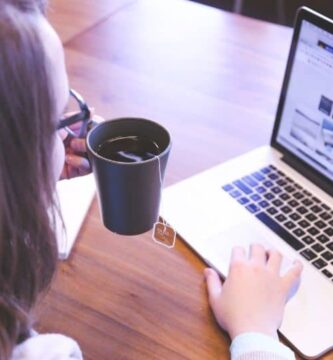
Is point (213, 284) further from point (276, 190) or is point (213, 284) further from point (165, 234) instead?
point (276, 190)

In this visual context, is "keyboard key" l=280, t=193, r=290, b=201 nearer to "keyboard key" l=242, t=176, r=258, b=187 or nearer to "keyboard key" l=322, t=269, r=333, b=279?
"keyboard key" l=242, t=176, r=258, b=187

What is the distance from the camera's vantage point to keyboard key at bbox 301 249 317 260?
2.54 ft

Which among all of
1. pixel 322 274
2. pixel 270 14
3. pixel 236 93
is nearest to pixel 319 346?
pixel 322 274

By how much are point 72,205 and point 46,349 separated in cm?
30

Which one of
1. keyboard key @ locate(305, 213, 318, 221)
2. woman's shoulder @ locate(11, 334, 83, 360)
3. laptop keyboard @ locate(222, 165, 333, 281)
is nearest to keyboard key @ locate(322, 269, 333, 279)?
laptop keyboard @ locate(222, 165, 333, 281)

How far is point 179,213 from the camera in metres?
0.84

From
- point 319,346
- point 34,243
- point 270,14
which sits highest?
point 34,243

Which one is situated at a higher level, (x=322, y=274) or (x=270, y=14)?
(x=322, y=274)

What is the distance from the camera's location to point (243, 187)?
896 millimetres

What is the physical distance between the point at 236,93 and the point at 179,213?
1.29 ft

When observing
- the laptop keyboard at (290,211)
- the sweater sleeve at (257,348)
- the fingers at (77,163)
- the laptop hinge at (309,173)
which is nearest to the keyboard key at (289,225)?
the laptop keyboard at (290,211)

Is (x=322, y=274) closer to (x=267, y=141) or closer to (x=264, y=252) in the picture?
(x=264, y=252)

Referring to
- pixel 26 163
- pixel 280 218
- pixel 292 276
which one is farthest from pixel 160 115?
pixel 26 163

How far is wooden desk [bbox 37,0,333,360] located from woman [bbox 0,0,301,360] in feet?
0.15
